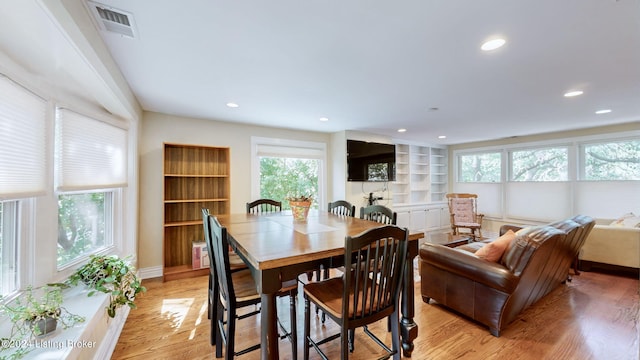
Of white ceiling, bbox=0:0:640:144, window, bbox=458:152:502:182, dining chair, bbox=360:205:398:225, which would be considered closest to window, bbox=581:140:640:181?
white ceiling, bbox=0:0:640:144

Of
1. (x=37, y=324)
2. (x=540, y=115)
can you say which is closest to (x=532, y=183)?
(x=540, y=115)

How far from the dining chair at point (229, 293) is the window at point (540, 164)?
5968 mm

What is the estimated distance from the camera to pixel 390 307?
1558 millimetres

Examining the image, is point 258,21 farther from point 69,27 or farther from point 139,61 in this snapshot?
point 139,61

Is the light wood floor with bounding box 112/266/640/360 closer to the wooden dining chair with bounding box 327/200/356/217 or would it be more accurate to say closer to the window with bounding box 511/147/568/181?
the wooden dining chair with bounding box 327/200/356/217

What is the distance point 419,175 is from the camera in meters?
6.45

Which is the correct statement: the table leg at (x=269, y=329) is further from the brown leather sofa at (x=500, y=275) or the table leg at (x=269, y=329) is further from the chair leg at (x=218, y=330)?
the brown leather sofa at (x=500, y=275)

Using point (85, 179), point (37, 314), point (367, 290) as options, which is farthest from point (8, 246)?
point (367, 290)

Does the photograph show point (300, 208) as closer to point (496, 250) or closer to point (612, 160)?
point (496, 250)

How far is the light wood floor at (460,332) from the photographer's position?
1867 millimetres

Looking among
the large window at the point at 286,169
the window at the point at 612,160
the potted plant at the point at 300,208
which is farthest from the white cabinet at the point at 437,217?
the potted plant at the point at 300,208

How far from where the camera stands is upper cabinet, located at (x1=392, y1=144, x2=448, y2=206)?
602 cm

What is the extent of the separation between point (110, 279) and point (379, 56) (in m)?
2.51

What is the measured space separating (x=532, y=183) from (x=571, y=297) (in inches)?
130
